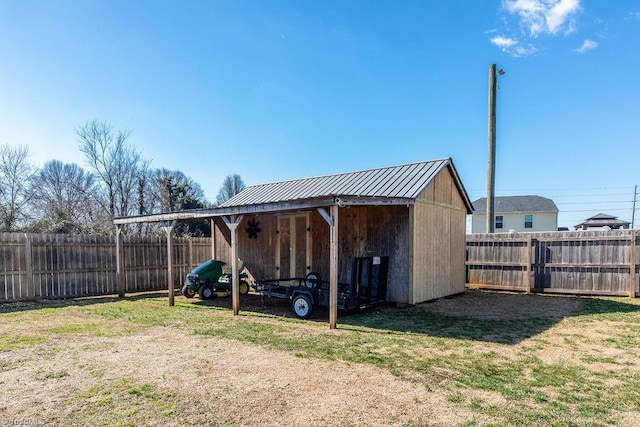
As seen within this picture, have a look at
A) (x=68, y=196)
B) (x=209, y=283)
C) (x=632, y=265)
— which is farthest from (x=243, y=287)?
(x=68, y=196)

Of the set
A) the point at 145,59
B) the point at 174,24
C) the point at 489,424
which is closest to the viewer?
the point at 489,424

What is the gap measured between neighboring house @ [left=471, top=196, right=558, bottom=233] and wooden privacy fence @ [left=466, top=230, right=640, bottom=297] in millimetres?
19696

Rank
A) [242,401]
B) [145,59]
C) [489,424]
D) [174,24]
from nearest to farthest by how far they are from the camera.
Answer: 1. [489,424]
2. [242,401]
3. [174,24]
4. [145,59]

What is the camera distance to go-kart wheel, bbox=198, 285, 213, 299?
9422 millimetres

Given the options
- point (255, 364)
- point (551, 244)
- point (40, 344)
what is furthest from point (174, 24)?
point (551, 244)

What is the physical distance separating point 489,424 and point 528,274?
9.13 metres

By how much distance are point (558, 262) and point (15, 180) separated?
86.7ft

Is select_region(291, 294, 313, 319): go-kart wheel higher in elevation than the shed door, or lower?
lower

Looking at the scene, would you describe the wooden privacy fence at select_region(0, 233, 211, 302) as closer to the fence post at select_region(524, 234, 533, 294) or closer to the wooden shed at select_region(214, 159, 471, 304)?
the wooden shed at select_region(214, 159, 471, 304)

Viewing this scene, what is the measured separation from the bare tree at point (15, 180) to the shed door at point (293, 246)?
1733cm

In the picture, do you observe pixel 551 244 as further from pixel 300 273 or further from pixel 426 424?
pixel 426 424

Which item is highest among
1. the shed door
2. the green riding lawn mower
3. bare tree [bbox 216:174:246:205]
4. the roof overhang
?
bare tree [bbox 216:174:246:205]

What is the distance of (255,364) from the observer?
4.14 m

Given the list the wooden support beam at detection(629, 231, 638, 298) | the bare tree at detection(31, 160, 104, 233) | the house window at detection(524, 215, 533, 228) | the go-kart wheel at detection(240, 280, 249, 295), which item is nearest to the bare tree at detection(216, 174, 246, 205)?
the bare tree at detection(31, 160, 104, 233)
